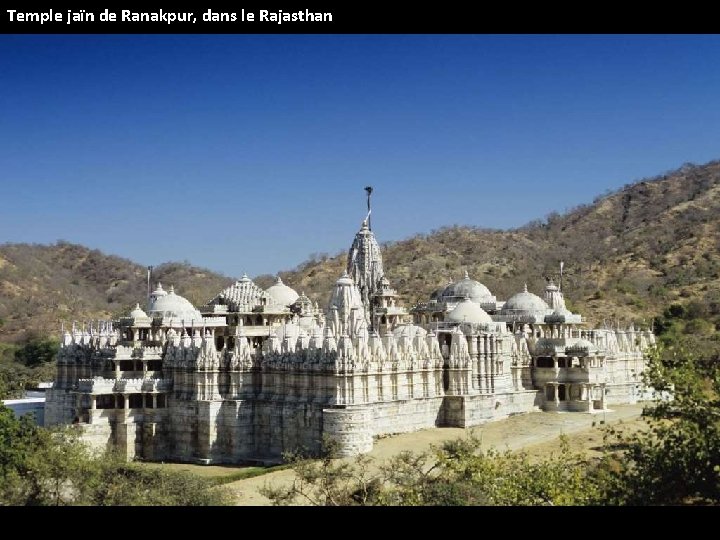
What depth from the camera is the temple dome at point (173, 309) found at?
196 feet

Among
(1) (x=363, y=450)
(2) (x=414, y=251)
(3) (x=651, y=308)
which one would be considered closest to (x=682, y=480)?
(1) (x=363, y=450)

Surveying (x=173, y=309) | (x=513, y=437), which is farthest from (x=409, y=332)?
(x=173, y=309)

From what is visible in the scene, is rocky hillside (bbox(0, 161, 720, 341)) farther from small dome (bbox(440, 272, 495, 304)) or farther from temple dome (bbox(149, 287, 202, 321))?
temple dome (bbox(149, 287, 202, 321))

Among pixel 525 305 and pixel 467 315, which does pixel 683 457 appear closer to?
pixel 467 315

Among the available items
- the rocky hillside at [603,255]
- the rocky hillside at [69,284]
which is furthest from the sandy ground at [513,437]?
the rocky hillside at [69,284]

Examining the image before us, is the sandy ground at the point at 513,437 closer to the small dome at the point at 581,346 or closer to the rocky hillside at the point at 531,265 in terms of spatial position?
the small dome at the point at 581,346

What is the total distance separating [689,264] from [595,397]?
209 feet

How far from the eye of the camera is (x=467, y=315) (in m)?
60.8

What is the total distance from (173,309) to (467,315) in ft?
59.0

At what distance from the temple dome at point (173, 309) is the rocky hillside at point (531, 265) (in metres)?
59.2

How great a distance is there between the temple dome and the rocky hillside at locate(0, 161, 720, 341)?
194 ft

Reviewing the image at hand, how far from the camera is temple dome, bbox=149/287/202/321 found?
59.6m

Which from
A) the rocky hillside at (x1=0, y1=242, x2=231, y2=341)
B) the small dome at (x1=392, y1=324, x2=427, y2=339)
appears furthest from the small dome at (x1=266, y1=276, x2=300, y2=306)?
the rocky hillside at (x1=0, y1=242, x2=231, y2=341)
